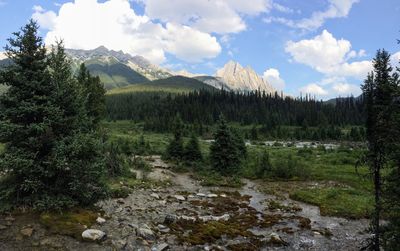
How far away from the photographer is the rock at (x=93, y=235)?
18047 mm

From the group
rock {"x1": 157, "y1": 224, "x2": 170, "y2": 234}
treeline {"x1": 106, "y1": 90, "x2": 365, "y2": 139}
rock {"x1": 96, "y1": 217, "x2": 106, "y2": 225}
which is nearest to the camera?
rock {"x1": 96, "y1": 217, "x2": 106, "y2": 225}

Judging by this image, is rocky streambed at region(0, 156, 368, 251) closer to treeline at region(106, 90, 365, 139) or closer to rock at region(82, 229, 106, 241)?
rock at region(82, 229, 106, 241)

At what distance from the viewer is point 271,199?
1391 inches

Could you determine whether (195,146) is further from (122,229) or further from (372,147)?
A: (372,147)

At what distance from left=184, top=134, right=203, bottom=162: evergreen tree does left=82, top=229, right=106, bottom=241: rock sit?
35.2m

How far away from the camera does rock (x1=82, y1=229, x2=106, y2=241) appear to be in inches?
711

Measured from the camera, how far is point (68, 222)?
18969mm

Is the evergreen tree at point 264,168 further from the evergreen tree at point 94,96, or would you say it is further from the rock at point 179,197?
the evergreen tree at point 94,96

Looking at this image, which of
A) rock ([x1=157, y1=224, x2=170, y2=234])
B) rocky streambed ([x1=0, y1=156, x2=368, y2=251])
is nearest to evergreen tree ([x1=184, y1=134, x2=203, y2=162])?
rocky streambed ([x1=0, y1=156, x2=368, y2=251])

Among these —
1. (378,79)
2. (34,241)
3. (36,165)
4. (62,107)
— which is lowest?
(34,241)

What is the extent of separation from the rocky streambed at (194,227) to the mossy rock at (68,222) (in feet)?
0.69

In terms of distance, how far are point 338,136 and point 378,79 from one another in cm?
10701

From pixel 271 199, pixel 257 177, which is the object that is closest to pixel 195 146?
pixel 257 177

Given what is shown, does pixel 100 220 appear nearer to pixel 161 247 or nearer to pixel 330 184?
pixel 161 247
